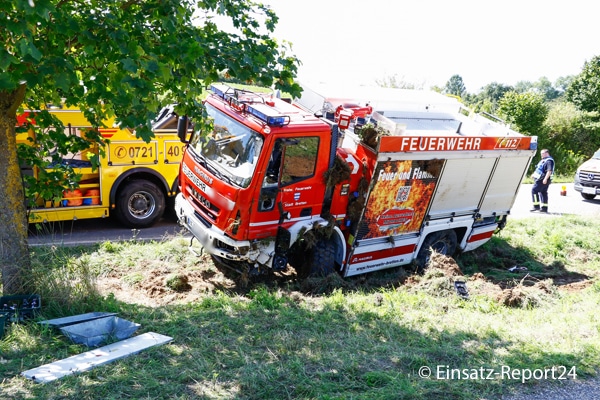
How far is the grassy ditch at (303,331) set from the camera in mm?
4820

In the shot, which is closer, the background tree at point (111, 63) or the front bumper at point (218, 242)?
the background tree at point (111, 63)

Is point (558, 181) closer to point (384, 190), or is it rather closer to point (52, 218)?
point (384, 190)

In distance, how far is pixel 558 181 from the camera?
76.1ft

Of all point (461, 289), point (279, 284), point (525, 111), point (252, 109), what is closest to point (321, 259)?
point (279, 284)

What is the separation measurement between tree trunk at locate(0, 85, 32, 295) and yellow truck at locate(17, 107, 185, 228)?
3948 millimetres

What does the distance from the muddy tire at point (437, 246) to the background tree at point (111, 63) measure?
4.49 m

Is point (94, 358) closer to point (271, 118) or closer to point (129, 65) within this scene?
point (129, 65)

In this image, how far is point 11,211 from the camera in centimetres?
611

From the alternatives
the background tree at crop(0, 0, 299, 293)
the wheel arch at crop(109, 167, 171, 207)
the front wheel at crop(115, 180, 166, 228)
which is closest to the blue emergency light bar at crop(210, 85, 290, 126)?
the background tree at crop(0, 0, 299, 293)

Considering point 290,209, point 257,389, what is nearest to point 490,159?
point 290,209

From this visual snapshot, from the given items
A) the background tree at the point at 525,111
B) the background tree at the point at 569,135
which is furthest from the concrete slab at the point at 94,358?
the background tree at the point at 569,135

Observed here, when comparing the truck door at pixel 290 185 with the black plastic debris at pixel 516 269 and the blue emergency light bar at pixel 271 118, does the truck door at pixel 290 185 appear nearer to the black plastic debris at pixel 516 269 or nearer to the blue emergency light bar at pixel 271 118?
the blue emergency light bar at pixel 271 118

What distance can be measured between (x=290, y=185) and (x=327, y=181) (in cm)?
59

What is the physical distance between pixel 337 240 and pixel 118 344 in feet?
12.9
